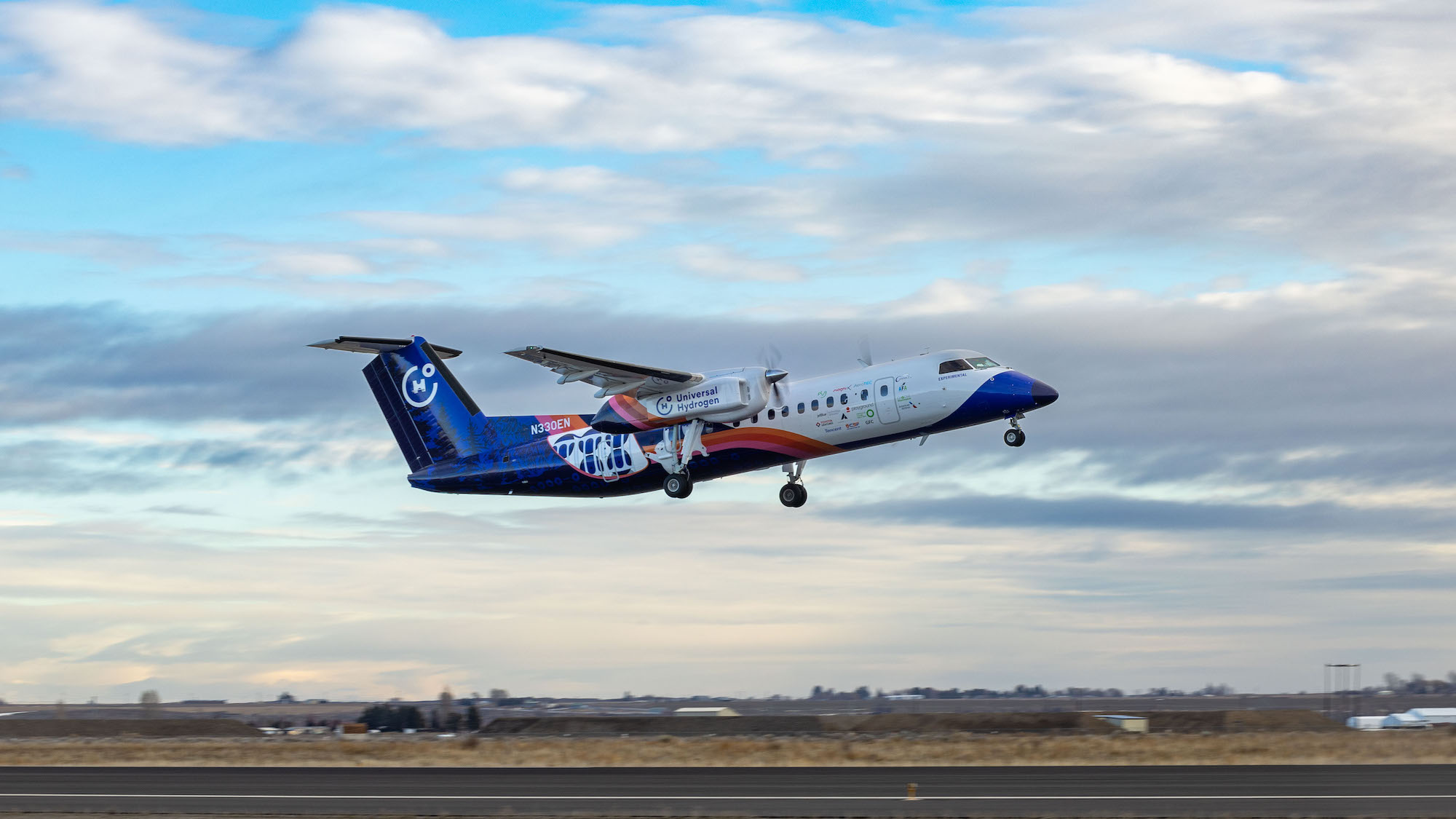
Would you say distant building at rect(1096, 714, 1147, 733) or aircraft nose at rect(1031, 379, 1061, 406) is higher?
aircraft nose at rect(1031, 379, 1061, 406)

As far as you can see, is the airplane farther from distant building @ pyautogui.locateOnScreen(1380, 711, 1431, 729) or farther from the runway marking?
distant building @ pyautogui.locateOnScreen(1380, 711, 1431, 729)

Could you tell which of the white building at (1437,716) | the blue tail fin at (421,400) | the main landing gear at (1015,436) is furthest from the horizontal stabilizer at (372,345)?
the white building at (1437,716)

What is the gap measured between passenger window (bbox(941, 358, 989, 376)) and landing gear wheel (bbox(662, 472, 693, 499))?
8669 mm

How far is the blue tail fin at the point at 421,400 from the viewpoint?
45.8 m

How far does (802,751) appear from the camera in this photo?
129ft

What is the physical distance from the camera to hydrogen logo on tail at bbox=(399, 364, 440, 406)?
156 ft

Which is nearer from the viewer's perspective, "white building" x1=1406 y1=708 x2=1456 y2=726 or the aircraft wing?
the aircraft wing

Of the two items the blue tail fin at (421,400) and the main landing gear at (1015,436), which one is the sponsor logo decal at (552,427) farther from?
the main landing gear at (1015,436)

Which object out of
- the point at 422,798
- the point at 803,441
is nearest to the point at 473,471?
the point at 803,441

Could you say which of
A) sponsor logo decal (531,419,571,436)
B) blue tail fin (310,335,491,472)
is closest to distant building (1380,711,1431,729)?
sponsor logo decal (531,419,571,436)

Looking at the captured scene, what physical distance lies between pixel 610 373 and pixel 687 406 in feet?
8.06

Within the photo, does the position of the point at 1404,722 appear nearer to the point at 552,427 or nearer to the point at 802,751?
the point at 802,751

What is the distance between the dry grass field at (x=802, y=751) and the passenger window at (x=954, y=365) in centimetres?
1053

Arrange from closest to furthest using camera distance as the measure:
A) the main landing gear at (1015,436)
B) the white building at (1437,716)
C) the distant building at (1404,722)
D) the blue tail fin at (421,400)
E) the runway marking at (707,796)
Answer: the runway marking at (707,796), the main landing gear at (1015,436), the blue tail fin at (421,400), the distant building at (1404,722), the white building at (1437,716)
